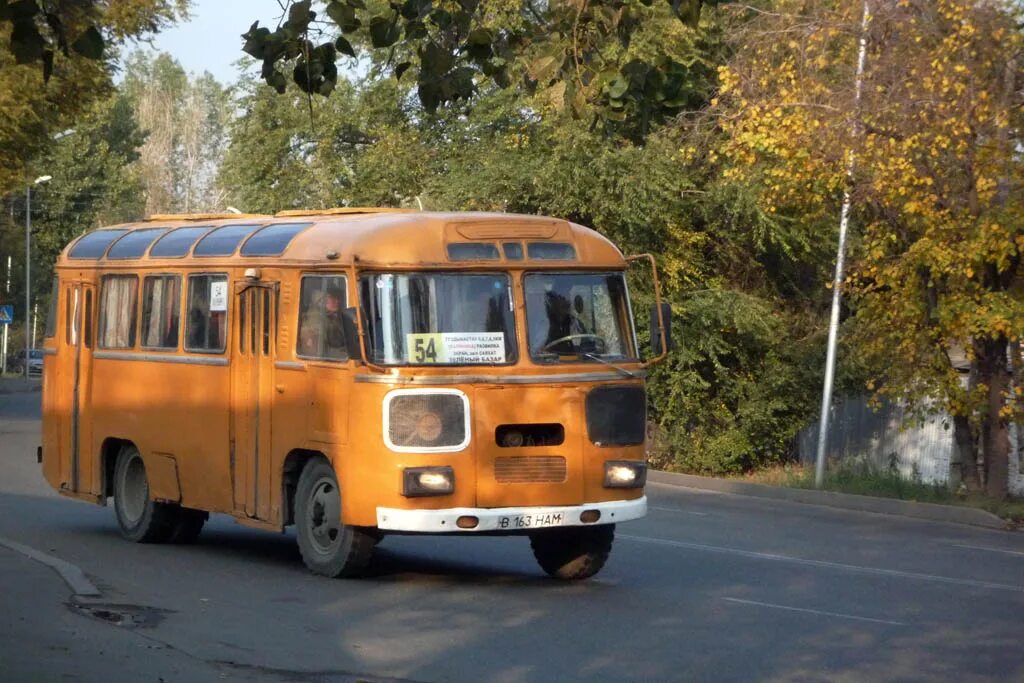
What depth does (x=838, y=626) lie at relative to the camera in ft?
37.4

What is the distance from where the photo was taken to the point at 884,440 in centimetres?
3378

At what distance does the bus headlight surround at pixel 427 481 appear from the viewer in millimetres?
12427

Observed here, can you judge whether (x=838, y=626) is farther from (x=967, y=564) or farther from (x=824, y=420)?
(x=824, y=420)

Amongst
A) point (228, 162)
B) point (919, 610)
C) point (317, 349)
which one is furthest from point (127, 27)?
point (919, 610)

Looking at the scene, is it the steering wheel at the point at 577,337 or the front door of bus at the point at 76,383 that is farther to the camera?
the front door of bus at the point at 76,383

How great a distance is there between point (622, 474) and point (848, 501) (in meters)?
12.3

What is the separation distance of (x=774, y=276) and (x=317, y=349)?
24.3m

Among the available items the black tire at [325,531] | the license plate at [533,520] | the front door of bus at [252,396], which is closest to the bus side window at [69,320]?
the front door of bus at [252,396]

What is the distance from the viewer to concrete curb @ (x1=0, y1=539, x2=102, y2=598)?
39.2ft

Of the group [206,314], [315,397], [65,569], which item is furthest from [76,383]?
[315,397]

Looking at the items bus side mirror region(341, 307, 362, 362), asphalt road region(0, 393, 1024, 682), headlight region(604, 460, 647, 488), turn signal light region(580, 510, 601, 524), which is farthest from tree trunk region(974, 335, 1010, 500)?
bus side mirror region(341, 307, 362, 362)

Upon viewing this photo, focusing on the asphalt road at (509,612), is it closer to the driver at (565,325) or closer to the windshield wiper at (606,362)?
the windshield wiper at (606,362)

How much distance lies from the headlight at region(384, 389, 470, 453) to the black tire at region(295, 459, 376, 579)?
2.68 ft

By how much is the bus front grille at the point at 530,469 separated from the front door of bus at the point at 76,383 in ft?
17.7
